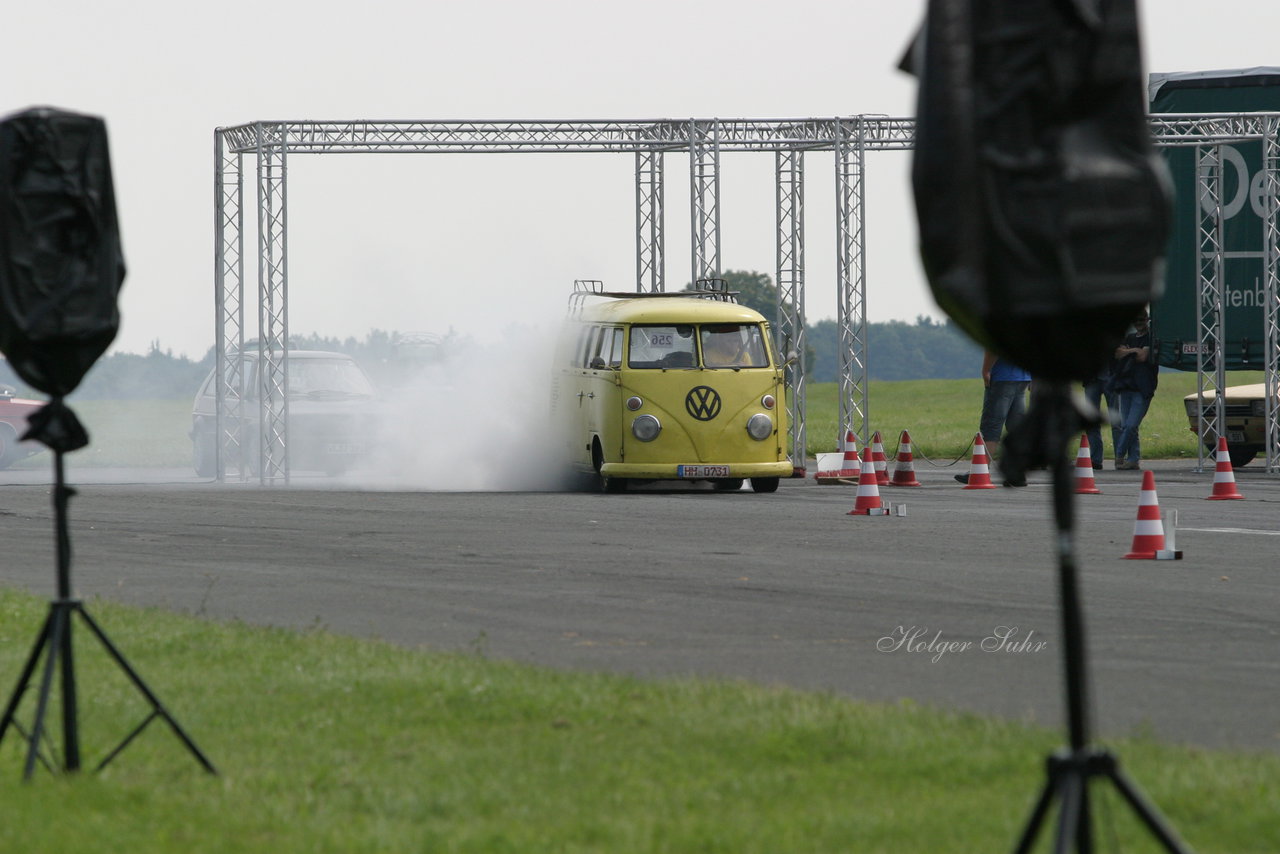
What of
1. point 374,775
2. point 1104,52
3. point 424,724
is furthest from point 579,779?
point 1104,52

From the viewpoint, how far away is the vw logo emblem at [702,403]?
2184 centimetres

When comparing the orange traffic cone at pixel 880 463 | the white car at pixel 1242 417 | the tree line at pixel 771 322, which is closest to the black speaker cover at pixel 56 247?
the tree line at pixel 771 322

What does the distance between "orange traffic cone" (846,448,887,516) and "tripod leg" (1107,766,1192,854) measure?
46.5 ft

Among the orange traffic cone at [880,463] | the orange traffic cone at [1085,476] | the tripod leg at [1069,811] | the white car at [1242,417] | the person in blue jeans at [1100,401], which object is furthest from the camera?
the person in blue jeans at [1100,401]

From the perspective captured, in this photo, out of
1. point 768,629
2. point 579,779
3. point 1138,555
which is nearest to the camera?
point 579,779

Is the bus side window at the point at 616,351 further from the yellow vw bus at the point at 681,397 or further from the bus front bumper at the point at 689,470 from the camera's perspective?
the bus front bumper at the point at 689,470

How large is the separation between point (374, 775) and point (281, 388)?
825 inches

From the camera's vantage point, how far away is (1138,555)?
1344 centimetres

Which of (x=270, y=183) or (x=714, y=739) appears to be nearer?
(x=714, y=739)

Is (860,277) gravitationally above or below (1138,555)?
above

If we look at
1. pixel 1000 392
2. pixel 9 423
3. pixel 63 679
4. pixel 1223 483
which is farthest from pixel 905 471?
pixel 63 679

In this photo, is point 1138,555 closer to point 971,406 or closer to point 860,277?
point 860,277

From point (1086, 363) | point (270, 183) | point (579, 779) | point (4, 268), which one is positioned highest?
point (270, 183)

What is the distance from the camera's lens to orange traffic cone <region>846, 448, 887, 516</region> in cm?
1830
